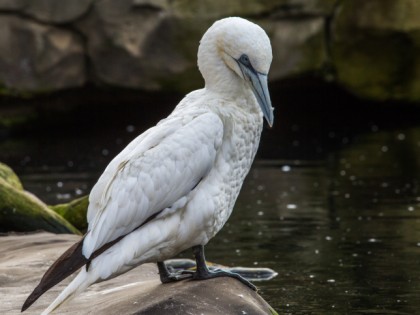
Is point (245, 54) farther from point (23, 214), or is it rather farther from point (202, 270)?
point (23, 214)

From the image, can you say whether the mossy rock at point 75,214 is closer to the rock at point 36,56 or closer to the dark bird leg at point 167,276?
the dark bird leg at point 167,276

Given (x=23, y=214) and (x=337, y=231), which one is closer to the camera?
(x=23, y=214)

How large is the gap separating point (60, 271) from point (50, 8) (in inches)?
376

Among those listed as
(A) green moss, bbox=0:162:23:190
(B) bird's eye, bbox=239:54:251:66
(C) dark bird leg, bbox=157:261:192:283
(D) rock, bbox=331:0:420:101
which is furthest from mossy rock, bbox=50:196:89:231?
(D) rock, bbox=331:0:420:101

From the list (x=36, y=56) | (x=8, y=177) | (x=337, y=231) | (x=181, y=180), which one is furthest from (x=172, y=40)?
(x=181, y=180)

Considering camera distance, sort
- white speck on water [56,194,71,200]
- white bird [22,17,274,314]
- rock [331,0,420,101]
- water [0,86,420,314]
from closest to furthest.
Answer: white bird [22,17,274,314] < water [0,86,420,314] < white speck on water [56,194,71,200] < rock [331,0,420,101]

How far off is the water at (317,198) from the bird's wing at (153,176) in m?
1.71

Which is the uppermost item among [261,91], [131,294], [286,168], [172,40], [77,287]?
[261,91]

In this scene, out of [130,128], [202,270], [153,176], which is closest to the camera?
[153,176]

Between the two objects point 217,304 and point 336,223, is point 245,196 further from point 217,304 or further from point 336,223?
point 217,304

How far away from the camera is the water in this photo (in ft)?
23.0

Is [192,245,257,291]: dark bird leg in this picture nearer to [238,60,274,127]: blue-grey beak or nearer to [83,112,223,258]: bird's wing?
[83,112,223,258]: bird's wing

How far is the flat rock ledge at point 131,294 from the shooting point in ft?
15.9

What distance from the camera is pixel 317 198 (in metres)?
10.2
